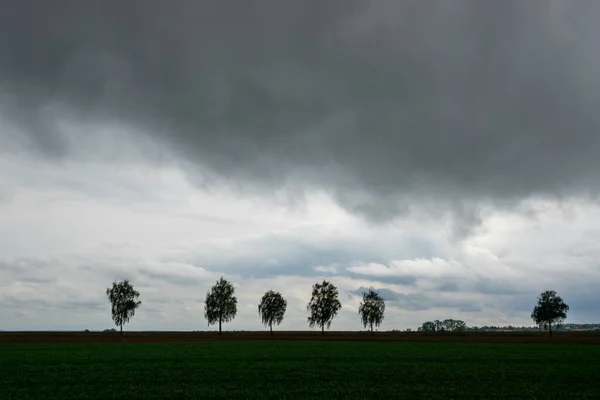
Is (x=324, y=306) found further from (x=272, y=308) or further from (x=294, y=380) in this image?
(x=294, y=380)

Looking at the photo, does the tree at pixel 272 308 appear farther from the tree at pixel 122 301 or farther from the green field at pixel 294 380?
the green field at pixel 294 380

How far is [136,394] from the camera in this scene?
24.6 m

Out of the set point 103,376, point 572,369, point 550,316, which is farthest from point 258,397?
point 550,316

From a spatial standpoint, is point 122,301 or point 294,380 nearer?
point 294,380

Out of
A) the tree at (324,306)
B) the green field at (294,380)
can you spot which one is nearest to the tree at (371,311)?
the tree at (324,306)

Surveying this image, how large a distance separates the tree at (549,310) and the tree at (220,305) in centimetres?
10360

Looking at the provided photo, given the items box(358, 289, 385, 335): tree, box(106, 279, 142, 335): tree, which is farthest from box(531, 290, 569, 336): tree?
box(106, 279, 142, 335): tree

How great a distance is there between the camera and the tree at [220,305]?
15912 centimetres

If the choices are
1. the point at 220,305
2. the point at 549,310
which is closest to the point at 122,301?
the point at 220,305

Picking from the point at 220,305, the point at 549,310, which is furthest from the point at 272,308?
the point at 549,310

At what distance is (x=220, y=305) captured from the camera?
15925cm

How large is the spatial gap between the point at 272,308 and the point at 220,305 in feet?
60.9

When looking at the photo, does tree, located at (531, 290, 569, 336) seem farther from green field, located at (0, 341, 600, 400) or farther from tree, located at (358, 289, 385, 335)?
green field, located at (0, 341, 600, 400)

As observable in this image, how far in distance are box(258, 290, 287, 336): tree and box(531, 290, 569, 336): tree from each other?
286 ft
